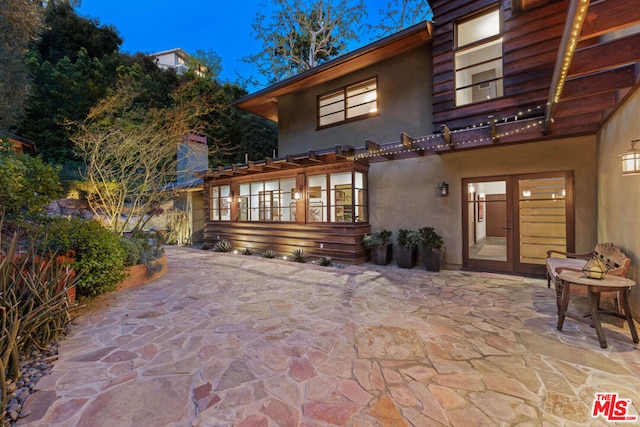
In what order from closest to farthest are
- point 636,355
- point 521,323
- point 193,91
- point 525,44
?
1. point 636,355
2. point 521,323
3. point 525,44
4. point 193,91

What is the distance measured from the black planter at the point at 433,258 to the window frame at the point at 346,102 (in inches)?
160

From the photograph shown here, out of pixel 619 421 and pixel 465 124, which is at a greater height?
pixel 465 124

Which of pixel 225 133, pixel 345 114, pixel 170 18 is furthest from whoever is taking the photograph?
pixel 170 18

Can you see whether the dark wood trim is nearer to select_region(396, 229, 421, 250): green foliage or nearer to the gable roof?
select_region(396, 229, 421, 250): green foliage

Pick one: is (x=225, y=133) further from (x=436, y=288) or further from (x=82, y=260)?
(x=436, y=288)

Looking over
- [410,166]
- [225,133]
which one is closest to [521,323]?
[410,166]

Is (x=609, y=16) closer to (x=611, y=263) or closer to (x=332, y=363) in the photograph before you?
(x=611, y=263)

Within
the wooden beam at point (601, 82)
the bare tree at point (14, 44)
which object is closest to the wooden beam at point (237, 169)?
the bare tree at point (14, 44)

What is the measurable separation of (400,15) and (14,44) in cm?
1499

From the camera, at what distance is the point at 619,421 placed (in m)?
1.79

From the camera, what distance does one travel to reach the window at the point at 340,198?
294 inches

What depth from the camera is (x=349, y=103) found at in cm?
866

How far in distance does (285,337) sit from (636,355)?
→ 3.48 metres

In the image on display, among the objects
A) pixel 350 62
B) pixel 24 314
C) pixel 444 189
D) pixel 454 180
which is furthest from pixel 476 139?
pixel 24 314
